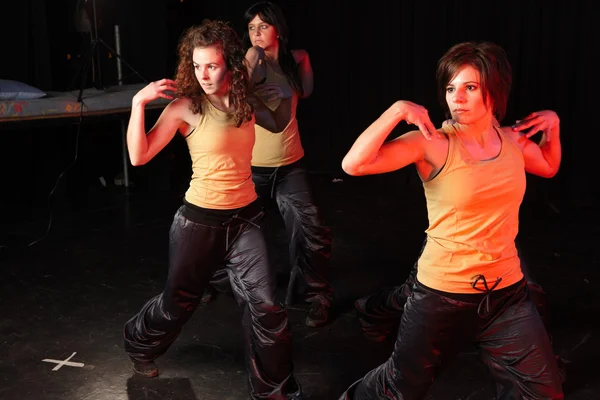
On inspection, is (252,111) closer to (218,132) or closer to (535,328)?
(218,132)

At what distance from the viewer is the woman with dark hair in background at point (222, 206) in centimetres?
289

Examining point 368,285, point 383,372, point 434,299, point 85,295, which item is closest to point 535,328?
point 434,299

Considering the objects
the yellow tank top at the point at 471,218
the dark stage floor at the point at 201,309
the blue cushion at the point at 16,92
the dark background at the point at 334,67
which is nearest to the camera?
the yellow tank top at the point at 471,218

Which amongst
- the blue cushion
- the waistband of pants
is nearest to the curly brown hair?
the waistband of pants

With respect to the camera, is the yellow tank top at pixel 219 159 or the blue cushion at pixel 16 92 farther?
the blue cushion at pixel 16 92

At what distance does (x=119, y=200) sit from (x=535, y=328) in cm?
462

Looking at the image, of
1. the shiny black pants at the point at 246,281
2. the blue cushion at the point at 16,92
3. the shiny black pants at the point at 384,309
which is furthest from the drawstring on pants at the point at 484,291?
the blue cushion at the point at 16,92

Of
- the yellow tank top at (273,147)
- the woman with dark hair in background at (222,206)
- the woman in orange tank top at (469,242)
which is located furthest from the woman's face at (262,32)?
the woman in orange tank top at (469,242)

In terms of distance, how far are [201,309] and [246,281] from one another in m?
1.21

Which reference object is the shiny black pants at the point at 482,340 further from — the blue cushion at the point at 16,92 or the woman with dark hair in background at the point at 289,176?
the blue cushion at the point at 16,92

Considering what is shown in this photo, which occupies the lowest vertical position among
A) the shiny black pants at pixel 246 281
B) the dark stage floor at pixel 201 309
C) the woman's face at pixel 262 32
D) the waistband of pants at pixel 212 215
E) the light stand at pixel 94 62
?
the dark stage floor at pixel 201 309

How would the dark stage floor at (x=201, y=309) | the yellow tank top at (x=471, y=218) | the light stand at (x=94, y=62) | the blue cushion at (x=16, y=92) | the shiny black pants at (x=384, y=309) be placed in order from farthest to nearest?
1. the light stand at (x=94, y=62)
2. the blue cushion at (x=16, y=92)
3. the shiny black pants at (x=384, y=309)
4. the dark stage floor at (x=201, y=309)
5. the yellow tank top at (x=471, y=218)

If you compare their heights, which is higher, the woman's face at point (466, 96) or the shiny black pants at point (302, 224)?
the woman's face at point (466, 96)

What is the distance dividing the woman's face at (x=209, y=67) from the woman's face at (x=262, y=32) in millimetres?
984
